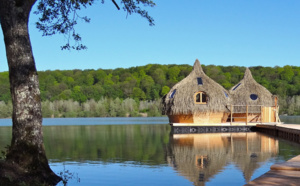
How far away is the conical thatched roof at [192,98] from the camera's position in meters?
26.6

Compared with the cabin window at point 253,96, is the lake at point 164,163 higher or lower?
lower

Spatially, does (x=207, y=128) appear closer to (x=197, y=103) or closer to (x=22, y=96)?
(x=197, y=103)

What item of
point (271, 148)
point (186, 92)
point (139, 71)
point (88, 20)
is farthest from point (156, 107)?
point (88, 20)

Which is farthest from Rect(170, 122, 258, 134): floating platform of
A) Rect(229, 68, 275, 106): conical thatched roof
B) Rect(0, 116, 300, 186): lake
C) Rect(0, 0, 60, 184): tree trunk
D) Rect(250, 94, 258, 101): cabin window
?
Rect(0, 0, 60, 184): tree trunk

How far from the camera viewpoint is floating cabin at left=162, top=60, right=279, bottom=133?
26.7 meters

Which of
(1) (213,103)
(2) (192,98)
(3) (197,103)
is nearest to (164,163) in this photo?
(2) (192,98)

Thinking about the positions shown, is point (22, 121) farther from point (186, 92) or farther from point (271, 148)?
point (186, 92)

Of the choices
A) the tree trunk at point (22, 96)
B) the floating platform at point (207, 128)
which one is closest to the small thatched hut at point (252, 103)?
the floating platform at point (207, 128)

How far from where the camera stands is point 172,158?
1343cm

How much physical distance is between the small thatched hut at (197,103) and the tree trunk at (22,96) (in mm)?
18367

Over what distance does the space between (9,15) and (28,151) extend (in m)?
2.60

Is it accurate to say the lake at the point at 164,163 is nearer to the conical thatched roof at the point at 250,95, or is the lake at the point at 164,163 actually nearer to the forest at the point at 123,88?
the conical thatched roof at the point at 250,95

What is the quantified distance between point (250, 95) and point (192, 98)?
5.04m

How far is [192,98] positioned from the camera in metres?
26.7
